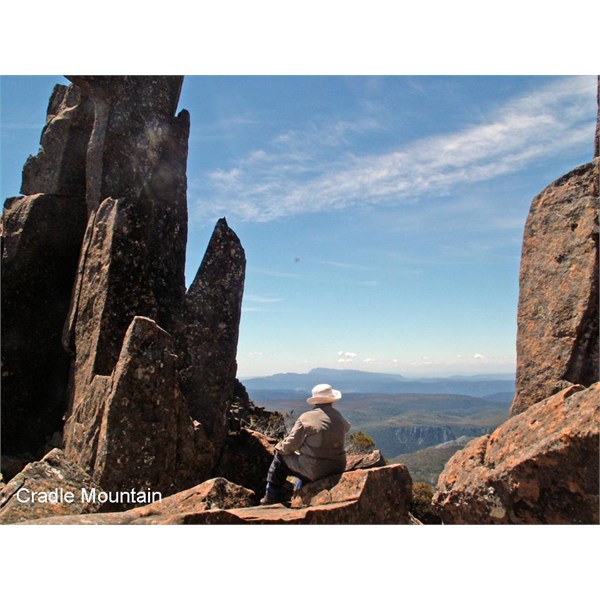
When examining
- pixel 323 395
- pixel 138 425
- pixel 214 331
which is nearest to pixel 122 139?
pixel 214 331

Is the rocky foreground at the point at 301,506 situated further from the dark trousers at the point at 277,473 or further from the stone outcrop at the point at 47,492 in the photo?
the dark trousers at the point at 277,473

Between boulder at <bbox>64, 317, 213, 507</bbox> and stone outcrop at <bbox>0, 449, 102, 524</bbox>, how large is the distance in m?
→ 0.34

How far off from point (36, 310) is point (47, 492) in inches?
272

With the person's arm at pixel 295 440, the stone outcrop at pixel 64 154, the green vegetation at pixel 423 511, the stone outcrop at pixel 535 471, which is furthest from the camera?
the stone outcrop at pixel 64 154

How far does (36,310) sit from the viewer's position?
15727mm

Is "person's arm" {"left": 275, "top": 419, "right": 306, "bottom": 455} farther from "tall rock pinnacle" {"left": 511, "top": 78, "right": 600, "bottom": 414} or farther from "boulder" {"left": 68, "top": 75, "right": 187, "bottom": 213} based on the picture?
"boulder" {"left": 68, "top": 75, "right": 187, "bottom": 213}

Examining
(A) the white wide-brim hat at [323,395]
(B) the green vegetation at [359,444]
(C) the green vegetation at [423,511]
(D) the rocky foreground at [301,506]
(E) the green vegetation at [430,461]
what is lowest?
(E) the green vegetation at [430,461]

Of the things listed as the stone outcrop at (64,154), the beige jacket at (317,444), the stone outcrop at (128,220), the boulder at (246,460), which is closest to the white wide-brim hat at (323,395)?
the beige jacket at (317,444)

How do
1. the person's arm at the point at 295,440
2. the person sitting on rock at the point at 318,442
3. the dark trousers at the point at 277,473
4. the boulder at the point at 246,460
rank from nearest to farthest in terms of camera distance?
the person sitting on rock at the point at 318,442 < the person's arm at the point at 295,440 < the dark trousers at the point at 277,473 < the boulder at the point at 246,460

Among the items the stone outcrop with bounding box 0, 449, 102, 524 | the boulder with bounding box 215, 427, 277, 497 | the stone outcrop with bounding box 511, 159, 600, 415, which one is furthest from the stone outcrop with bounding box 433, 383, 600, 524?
the stone outcrop with bounding box 0, 449, 102, 524

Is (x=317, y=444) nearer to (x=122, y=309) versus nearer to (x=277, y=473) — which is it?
(x=277, y=473)

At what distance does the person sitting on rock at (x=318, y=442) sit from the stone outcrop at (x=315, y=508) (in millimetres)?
324

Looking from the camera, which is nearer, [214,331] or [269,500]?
[269,500]

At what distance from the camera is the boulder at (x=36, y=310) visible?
48.5 feet
